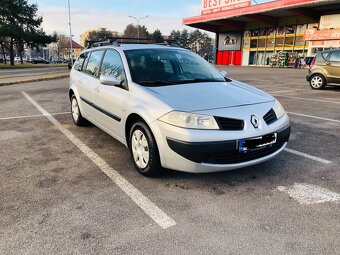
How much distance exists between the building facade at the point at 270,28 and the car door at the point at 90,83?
29406mm

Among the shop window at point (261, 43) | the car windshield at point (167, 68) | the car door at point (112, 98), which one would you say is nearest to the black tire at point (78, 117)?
the car door at point (112, 98)

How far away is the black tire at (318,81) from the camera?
474 inches

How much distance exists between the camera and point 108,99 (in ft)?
14.3

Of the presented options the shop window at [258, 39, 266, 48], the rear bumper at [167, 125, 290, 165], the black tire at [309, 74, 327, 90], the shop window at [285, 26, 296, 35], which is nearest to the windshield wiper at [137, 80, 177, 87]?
the rear bumper at [167, 125, 290, 165]

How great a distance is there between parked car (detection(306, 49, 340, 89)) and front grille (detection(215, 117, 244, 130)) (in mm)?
9937

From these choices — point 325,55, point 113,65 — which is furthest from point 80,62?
point 325,55

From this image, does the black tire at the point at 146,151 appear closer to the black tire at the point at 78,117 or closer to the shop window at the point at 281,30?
the black tire at the point at 78,117

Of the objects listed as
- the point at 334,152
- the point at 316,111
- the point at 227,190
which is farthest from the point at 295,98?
the point at 227,190

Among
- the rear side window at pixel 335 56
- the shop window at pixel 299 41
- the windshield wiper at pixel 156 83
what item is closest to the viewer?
the windshield wiper at pixel 156 83

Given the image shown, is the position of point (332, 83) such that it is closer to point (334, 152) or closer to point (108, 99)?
point (334, 152)

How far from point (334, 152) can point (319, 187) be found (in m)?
1.37

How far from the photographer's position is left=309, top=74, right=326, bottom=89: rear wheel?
12.0 meters

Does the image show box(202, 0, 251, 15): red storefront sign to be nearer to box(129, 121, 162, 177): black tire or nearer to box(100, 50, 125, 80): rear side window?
box(100, 50, 125, 80): rear side window

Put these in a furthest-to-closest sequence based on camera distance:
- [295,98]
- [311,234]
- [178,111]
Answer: [295,98] → [178,111] → [311,234]
